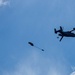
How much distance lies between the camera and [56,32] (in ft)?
342

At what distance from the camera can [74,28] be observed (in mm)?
100375

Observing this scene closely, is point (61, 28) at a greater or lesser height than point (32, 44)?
greater

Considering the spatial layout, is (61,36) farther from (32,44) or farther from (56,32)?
(32,44)

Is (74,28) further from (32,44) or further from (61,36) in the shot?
(32,44)

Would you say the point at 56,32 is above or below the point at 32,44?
above

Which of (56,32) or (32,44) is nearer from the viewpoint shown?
(32,44)

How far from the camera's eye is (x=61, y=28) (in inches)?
4040

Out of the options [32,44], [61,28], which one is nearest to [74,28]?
[61,28]

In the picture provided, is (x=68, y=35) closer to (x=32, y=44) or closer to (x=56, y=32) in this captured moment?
(x=56, y=32)

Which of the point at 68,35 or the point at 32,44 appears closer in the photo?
the point at 32,44

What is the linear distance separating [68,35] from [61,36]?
5.20 meters

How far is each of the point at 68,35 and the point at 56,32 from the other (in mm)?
5987

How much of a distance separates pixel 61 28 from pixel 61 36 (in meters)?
3.56

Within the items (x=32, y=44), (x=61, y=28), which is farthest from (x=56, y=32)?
(x=32, y=44)
